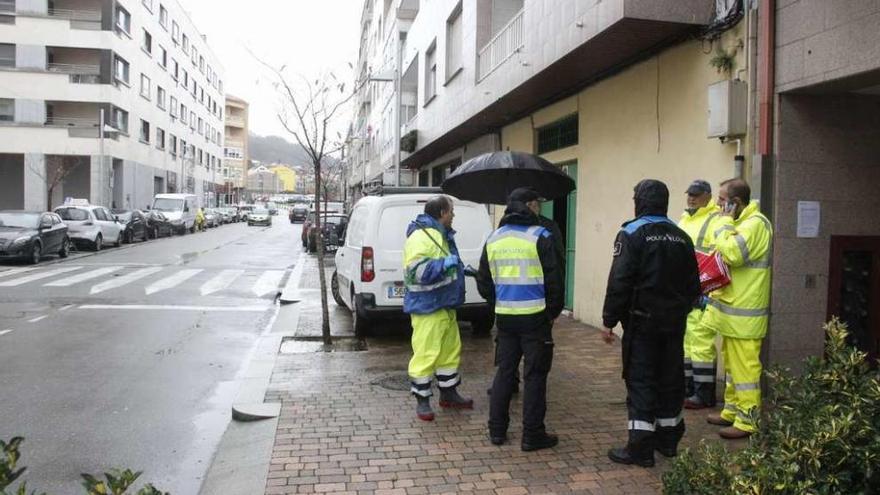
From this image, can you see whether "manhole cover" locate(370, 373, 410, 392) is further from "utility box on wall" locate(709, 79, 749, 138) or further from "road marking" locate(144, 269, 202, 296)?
"road marking" locate(144, 269, 202, 296)

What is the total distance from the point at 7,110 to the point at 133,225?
52.7ft

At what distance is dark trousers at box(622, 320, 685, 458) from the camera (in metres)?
4.46

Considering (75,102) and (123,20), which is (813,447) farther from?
(123,20)

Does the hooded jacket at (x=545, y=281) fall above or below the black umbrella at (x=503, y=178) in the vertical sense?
below

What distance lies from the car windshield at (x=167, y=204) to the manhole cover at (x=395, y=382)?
34024 mm

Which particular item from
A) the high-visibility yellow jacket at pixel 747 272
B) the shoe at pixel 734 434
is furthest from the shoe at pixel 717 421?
the high-visibility yellow jacket at pixel 747 272

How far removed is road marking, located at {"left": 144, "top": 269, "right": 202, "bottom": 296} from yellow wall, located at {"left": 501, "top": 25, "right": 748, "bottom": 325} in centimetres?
836

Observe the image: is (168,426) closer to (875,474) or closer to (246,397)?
(246,397)

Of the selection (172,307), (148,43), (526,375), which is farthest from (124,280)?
(148,43)

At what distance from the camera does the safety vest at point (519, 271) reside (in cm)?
475

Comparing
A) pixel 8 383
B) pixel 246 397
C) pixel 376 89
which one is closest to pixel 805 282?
pixel 246 397

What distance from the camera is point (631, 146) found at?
860 centimetres

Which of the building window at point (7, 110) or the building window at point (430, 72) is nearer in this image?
the building window at point (430, 72)

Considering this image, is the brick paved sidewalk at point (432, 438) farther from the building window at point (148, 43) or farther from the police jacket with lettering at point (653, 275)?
the building window at point (148, 43)
